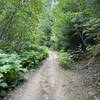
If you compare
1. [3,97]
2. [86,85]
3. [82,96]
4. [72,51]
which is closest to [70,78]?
[86,85]

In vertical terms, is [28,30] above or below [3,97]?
above

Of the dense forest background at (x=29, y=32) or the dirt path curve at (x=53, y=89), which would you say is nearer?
the dirt path curve at (x=53, y=89)

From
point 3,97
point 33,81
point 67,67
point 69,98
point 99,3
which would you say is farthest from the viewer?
point 67,67

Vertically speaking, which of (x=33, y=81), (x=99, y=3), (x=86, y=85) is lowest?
(x=86, y=85)

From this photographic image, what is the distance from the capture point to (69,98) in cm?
880

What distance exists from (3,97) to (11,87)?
103 cm

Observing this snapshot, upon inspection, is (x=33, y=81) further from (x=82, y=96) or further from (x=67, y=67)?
(x=67, y=67)

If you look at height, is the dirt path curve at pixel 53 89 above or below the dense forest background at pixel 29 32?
below

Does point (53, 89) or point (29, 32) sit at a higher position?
point (29, 32)

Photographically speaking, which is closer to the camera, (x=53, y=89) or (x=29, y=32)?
(x=53, y=89)

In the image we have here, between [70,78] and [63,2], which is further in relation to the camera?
[63,2]

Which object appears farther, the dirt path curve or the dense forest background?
the dense forest background

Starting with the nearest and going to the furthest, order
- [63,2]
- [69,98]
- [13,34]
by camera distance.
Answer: [69,98] → [13,34] → [63,2]

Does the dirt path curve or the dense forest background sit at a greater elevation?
the dense forest background
